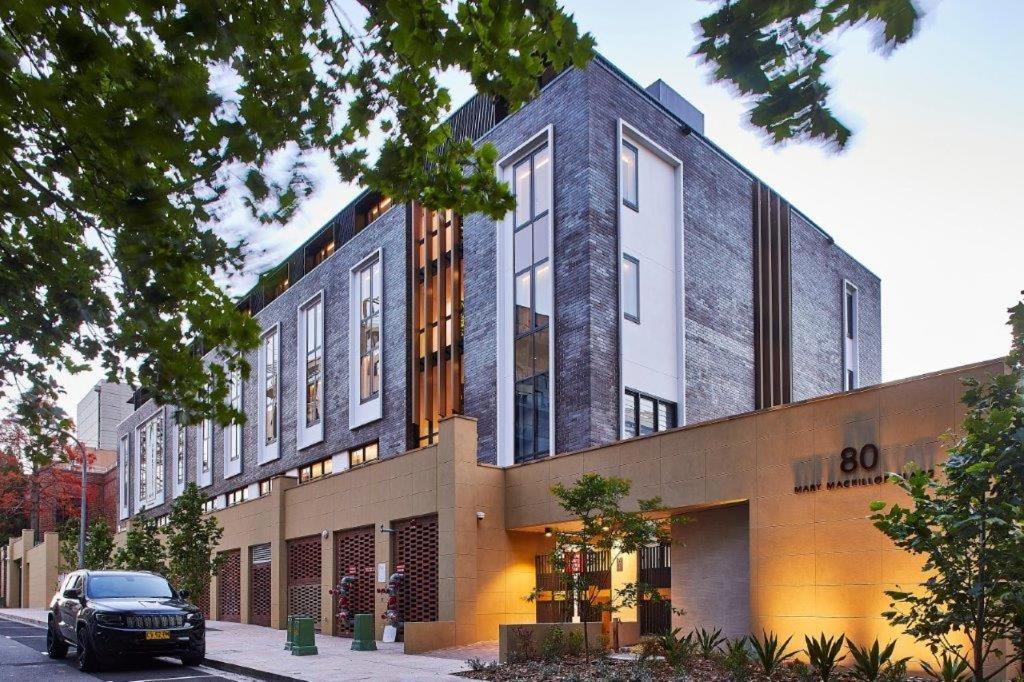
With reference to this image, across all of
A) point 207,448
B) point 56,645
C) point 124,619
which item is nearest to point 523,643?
point 124,619

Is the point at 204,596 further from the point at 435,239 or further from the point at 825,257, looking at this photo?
the point at 825,257

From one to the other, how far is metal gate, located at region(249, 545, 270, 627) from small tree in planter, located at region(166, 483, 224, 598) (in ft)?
4.65

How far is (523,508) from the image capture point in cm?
2003

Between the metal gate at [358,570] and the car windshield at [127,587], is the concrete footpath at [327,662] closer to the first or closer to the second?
the metal gate at [358,570]

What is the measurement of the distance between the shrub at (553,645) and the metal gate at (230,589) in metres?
19.0

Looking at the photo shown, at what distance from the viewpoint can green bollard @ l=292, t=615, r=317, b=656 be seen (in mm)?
17953

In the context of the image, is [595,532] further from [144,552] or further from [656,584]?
[144,552]

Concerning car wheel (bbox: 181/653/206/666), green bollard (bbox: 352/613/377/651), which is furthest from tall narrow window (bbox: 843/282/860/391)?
car wheel (bbox: 181/653/206/666)

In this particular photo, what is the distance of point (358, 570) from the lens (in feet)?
77.7

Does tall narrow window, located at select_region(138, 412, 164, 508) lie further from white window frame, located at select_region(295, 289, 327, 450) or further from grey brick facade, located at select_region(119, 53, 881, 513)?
grey brick facade, located at select_region(119, 53, 881, 513)

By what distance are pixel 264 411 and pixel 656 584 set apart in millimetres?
23945

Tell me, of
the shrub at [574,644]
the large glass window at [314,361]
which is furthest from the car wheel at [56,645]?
the large glass window at [314,361]

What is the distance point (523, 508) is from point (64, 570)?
40.5 meters

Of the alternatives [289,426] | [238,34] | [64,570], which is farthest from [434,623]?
[64,570]
